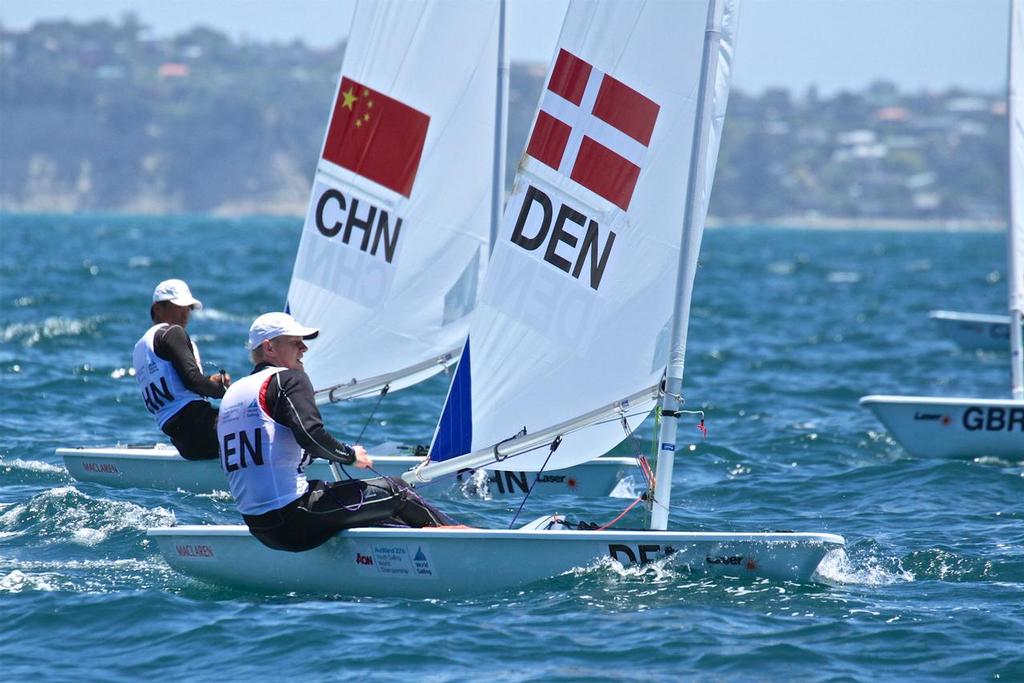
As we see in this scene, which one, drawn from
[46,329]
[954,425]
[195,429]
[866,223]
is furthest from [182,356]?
[866,223]

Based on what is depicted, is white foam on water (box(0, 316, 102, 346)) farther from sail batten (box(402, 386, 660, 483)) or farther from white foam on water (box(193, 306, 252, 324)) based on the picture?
sail batten (box(402, 386, 660, 483))

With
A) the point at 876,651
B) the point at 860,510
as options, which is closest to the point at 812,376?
the point at 860,510

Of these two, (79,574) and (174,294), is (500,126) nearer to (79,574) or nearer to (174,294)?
(174,294)

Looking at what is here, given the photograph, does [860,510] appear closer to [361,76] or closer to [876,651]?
[876,651]

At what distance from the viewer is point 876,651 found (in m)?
7.04

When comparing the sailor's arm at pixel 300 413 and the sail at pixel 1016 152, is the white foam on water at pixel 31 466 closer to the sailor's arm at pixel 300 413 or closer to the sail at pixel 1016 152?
the sailor's arm at pixel 300 413

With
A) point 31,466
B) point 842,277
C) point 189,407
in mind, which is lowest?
point 31,466

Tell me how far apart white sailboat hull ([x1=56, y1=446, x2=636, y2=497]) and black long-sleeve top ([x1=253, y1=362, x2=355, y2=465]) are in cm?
314

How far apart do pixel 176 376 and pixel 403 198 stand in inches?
97.1

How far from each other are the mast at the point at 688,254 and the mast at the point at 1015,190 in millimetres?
5531

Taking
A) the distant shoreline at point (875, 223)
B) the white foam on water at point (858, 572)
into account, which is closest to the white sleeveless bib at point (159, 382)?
the white foam on water at point (858, 572)

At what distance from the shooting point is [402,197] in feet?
37.4

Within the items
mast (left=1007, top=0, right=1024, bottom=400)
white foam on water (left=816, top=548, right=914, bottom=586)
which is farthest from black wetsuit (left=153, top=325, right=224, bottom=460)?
mast (left=1007, top=0, right=1024, bottom=400)

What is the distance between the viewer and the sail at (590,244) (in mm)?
7801
